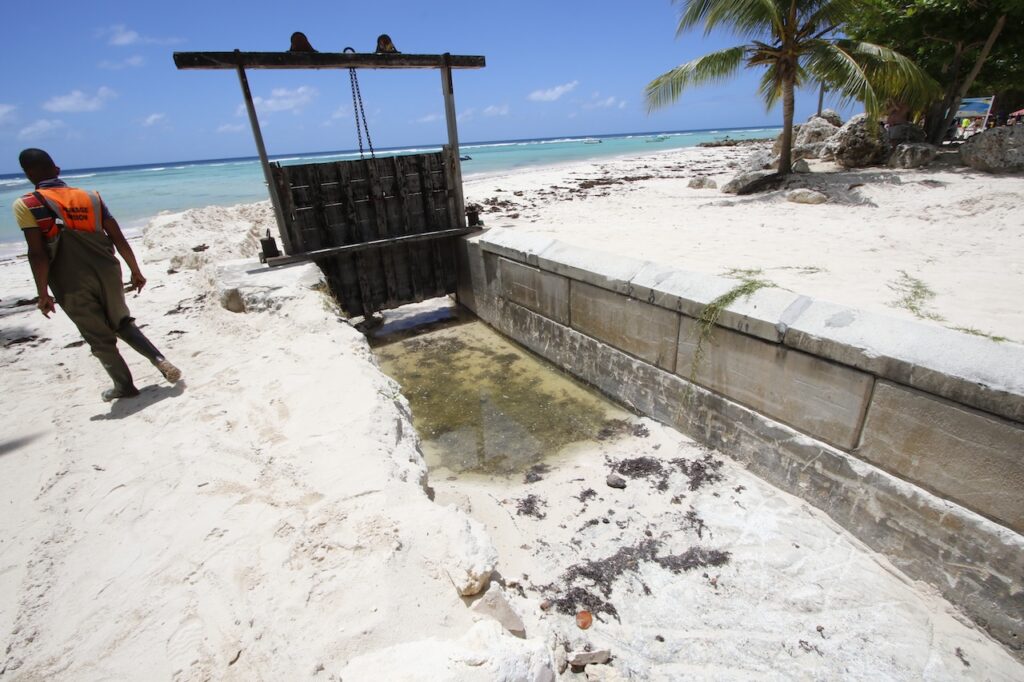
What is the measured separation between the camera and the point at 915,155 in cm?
1138

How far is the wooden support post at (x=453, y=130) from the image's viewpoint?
279 inches

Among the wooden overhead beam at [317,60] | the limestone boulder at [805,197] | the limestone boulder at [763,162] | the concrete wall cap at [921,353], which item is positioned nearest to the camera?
the concrete wall cap at [921,353]

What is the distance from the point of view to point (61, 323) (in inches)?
239

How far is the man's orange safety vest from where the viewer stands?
3199 mm

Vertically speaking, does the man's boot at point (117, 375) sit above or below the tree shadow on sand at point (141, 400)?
above

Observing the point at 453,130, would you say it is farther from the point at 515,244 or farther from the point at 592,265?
the point at 592,265

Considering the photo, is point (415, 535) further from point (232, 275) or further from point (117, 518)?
point (232, 275)

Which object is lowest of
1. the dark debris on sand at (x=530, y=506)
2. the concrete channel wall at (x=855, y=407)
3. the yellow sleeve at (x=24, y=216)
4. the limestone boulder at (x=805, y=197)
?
the dark debris on sand at (x=530, y=506)

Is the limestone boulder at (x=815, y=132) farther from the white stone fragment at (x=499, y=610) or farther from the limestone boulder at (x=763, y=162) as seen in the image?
the white stone fragment at (x=499, y=610)

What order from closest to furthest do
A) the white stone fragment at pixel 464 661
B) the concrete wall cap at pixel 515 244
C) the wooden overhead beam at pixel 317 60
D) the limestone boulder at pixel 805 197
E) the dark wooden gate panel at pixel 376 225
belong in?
1. the white stone fragment at pixel 464 661
2. the wooden overhead beam at pixel 317 60
3. the concrete wall cap at pixel 515 244
4. the dark wooden gate panel at pixel 376 225
5. the limestone boulder at pixel 805 197

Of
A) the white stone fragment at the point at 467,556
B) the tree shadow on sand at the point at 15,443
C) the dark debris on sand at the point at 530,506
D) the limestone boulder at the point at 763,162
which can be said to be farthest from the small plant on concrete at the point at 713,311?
the limestone boulder at the point at 763,162

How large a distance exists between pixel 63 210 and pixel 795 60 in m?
13.7

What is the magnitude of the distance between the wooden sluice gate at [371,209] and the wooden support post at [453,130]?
0.6 inches

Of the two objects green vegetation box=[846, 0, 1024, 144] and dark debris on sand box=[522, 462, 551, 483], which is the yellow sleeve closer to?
dark debris on sand box=[522, 462, 551, 483]
